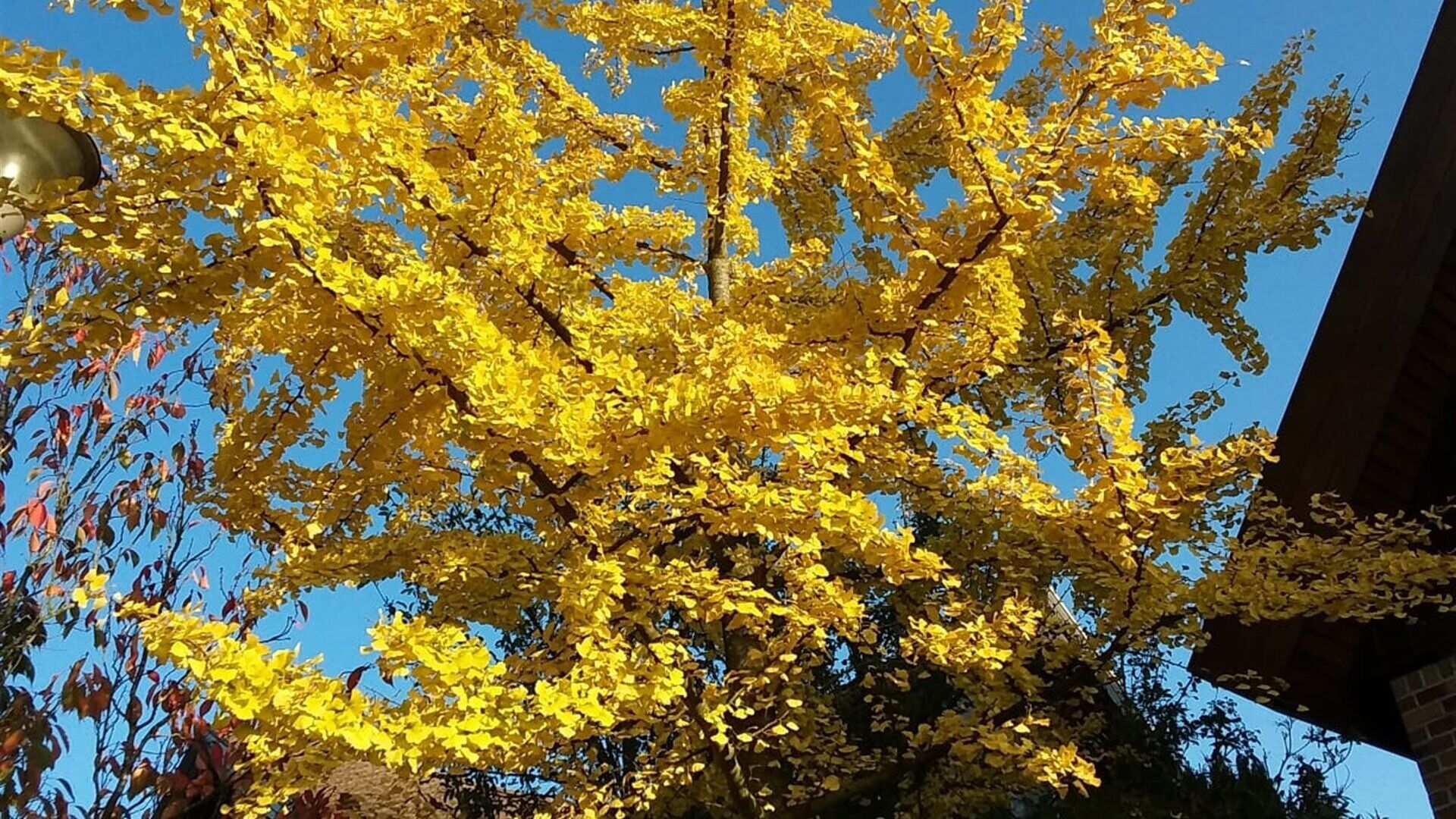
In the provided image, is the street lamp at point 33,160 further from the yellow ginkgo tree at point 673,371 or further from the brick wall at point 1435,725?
the brick wall at point 1435,725

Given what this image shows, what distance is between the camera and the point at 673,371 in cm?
418

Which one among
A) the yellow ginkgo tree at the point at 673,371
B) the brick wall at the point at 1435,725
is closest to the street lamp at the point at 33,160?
the yellow ginkgo tree at the point at 673,371

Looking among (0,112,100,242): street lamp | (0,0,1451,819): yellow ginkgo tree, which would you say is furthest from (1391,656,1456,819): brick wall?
(0,112,100,242): street lamp

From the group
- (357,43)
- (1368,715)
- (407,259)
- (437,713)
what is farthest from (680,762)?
(1368,715)

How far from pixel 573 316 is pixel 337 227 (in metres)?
0.94

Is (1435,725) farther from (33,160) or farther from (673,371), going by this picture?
(33,160)

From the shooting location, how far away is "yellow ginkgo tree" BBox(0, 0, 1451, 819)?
2885 mm

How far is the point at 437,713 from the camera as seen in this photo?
2.71 meters

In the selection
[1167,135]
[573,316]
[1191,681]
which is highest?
[1167,135]

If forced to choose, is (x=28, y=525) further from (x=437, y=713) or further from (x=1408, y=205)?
(x=1408, y=205)

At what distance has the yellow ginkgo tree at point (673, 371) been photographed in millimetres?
2885

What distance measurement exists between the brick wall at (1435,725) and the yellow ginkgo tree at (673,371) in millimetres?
415

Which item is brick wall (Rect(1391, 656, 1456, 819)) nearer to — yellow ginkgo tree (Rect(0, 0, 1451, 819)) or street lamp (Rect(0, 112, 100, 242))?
yellow ginkgo tree (Rect(0, 0, 1451, 819))

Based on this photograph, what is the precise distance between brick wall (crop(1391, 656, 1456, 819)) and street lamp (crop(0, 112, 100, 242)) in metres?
5.41
